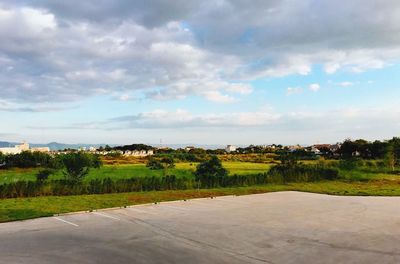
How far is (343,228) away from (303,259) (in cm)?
318

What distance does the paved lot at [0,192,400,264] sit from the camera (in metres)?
7.38

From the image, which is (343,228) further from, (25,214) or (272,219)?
(25,214)

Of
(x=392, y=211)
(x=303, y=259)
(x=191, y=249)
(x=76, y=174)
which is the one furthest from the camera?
A: (x=76, y=174)

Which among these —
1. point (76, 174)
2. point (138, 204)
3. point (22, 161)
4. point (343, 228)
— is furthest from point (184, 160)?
point (343, 228)

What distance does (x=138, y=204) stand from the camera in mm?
13875

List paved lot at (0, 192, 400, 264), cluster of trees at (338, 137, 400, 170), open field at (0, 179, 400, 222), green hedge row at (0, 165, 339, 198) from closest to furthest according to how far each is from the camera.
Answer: paved lot at (0, 192, 400, 264) < open field at (0, 179, 400, 222) < green hedge row at (0, 165, 339, 198) < cluster of trees at (338, 137, 400, 170)

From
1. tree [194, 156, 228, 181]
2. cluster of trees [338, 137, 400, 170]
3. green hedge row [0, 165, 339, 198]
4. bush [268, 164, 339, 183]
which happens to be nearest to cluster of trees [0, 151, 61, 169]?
tree [194, 156, 228, 181]

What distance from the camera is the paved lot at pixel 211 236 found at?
24.2 feet

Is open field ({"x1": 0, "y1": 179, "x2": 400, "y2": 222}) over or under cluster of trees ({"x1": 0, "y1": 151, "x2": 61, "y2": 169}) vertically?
under

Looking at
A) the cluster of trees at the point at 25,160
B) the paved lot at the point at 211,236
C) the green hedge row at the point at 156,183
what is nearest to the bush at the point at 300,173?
the green hedge row at the point at 156,183

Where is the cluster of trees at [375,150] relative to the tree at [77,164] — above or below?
above

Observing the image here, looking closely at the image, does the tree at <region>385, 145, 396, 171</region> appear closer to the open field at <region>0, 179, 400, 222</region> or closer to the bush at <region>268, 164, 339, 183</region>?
the bush at <region>268, 164, 339, 183</region>

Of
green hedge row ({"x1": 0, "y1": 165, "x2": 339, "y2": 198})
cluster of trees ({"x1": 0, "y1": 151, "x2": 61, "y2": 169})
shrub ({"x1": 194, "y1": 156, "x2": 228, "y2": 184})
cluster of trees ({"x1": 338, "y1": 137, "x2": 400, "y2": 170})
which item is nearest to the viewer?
green hedge row ({"x1": 0, "y1": 165, "x2": 339, "y2": 198})

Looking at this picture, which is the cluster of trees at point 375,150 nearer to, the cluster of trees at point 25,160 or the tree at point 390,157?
the tree at point 390,157
